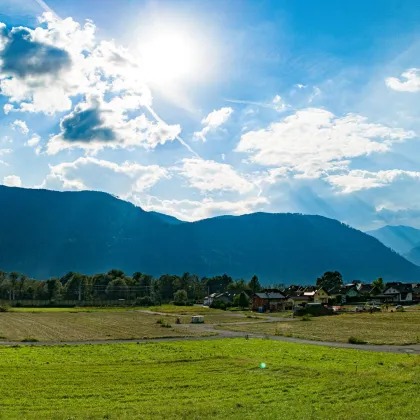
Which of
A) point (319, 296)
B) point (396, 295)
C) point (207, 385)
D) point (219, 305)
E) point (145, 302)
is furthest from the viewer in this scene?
point (145, 302)

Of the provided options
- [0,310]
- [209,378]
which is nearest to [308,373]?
[209,378]

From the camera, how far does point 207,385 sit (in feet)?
83.9

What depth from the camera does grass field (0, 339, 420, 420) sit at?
19453 mm

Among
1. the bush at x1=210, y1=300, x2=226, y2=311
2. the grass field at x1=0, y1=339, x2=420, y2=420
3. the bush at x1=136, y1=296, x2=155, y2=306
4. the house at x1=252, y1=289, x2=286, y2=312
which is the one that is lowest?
the bush at x1=136, y1=296, x2=155, y2=306

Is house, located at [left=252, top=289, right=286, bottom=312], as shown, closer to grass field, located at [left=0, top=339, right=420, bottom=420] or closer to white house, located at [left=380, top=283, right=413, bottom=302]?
white house, located at [left=380, top=283, right=413, bottom=302]

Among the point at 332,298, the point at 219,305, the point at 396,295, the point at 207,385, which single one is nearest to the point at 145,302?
the point at 219,305

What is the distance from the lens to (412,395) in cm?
2172

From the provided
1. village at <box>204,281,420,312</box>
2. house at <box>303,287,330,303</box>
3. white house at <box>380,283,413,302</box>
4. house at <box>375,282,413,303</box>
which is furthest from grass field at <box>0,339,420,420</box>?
white house at <box>380,283,413,302</box>

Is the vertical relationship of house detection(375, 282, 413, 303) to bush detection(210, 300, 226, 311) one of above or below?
above

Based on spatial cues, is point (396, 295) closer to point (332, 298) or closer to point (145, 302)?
point (332, 298)

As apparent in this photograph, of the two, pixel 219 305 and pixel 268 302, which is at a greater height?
pixel 268 302

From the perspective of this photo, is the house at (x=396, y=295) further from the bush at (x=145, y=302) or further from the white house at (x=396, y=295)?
the bush at (x=145, y=302)

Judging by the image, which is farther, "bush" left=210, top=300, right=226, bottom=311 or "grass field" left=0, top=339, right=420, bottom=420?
"bush" left=210, top=300, right=226, bottom=311

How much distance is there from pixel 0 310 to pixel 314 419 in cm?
12822
